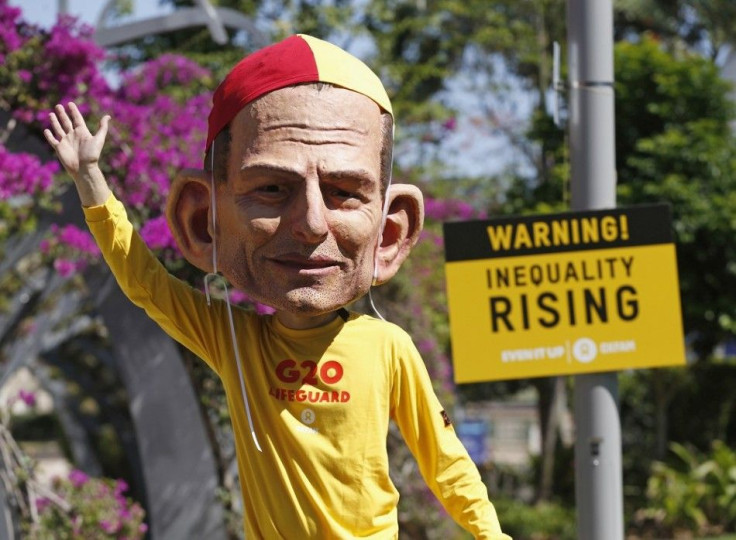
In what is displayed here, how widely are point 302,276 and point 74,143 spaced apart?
71cm

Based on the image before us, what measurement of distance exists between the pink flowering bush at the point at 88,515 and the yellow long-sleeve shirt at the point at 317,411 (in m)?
3.70

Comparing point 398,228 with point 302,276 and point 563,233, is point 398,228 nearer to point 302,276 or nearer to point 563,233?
point 302,276

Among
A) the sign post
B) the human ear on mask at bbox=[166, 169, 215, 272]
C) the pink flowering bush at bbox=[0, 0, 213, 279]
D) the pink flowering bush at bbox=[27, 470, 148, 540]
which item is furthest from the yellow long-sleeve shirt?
the pink flowering bush at bbox=[27, 470, 148, 540]

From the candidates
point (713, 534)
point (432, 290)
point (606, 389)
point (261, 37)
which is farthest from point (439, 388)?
point (713, 534)

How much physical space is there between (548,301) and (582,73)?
0.94 metres

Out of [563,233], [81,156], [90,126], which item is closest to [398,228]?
[81,156]

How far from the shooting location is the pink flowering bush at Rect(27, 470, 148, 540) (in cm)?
691

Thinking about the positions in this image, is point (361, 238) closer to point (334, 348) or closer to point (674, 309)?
point (334, 348)

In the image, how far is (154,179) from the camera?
21.9 ft

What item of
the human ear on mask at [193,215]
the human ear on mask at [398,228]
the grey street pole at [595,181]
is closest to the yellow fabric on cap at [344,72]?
the human ear on mask at [398,228]

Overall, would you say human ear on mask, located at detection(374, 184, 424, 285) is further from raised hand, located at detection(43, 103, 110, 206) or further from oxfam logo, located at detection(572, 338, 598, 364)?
oxfam logo, located at detection(572, 338, 598, 364)

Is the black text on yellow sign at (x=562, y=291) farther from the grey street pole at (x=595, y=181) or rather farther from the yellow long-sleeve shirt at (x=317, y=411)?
the yellow long-sleeve shirt at (x=317, y=411)

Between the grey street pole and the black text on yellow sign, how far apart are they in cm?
17

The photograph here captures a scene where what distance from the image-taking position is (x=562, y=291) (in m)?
5.01
